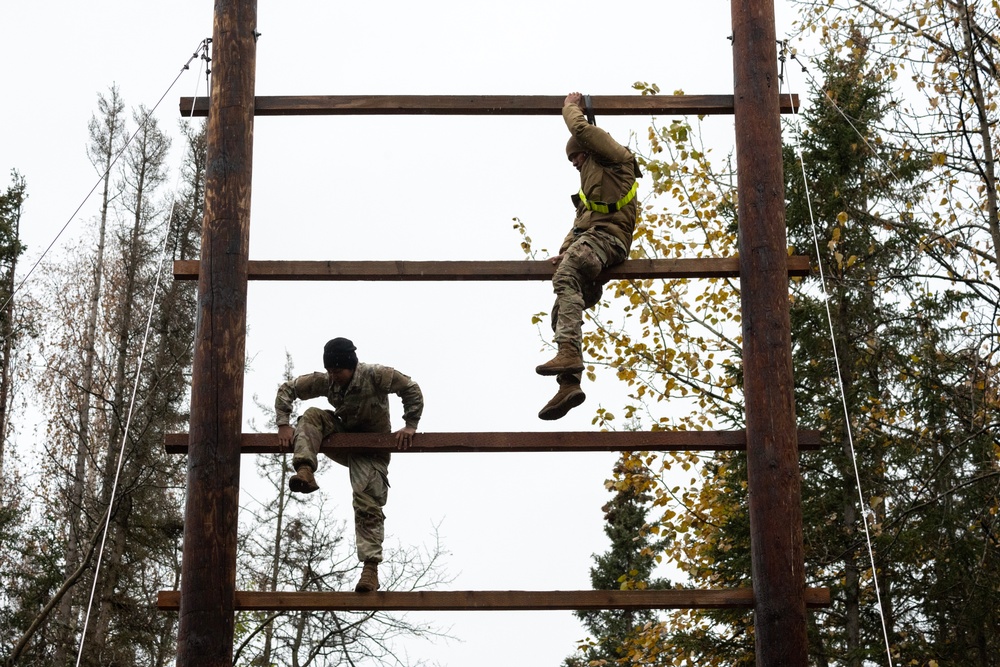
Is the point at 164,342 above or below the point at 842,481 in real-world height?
above

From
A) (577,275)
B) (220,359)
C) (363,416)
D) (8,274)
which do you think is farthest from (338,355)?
(8,274)

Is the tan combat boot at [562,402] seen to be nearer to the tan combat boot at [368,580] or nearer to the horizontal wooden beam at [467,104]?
the tan combat boot at [368,580]

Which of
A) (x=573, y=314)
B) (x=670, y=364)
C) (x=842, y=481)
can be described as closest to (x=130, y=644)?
(x=670, y=364)

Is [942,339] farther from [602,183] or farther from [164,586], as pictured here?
[164,586]

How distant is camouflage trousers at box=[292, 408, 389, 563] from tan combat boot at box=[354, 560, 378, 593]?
0.05m

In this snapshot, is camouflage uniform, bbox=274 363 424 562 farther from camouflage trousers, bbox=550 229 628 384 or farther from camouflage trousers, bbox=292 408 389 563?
camouflage trousers, bbox=550 229 628 384

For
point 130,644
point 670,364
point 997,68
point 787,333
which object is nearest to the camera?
point 787,333

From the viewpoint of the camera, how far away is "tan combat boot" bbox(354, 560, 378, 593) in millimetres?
6535

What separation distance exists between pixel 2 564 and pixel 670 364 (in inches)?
571

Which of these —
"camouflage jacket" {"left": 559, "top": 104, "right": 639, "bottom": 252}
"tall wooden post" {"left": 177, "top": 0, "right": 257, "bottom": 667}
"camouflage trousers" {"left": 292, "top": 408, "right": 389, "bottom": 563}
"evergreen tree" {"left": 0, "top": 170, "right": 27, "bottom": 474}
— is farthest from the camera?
"evergreen tree" {"left": 0, "top": 170, "right": 27, "bottom": 474}

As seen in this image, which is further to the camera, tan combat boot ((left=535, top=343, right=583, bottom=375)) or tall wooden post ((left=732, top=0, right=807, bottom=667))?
tan combat boot ((left=535, top=343, right=583, bottom=375))

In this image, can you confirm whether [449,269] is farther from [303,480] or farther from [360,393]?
[303,480]

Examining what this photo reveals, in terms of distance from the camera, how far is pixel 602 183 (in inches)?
284

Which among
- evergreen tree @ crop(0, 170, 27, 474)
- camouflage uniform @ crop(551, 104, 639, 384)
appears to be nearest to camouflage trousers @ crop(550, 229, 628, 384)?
camouflage uniform @ crop(551, 104, 639, 384)
